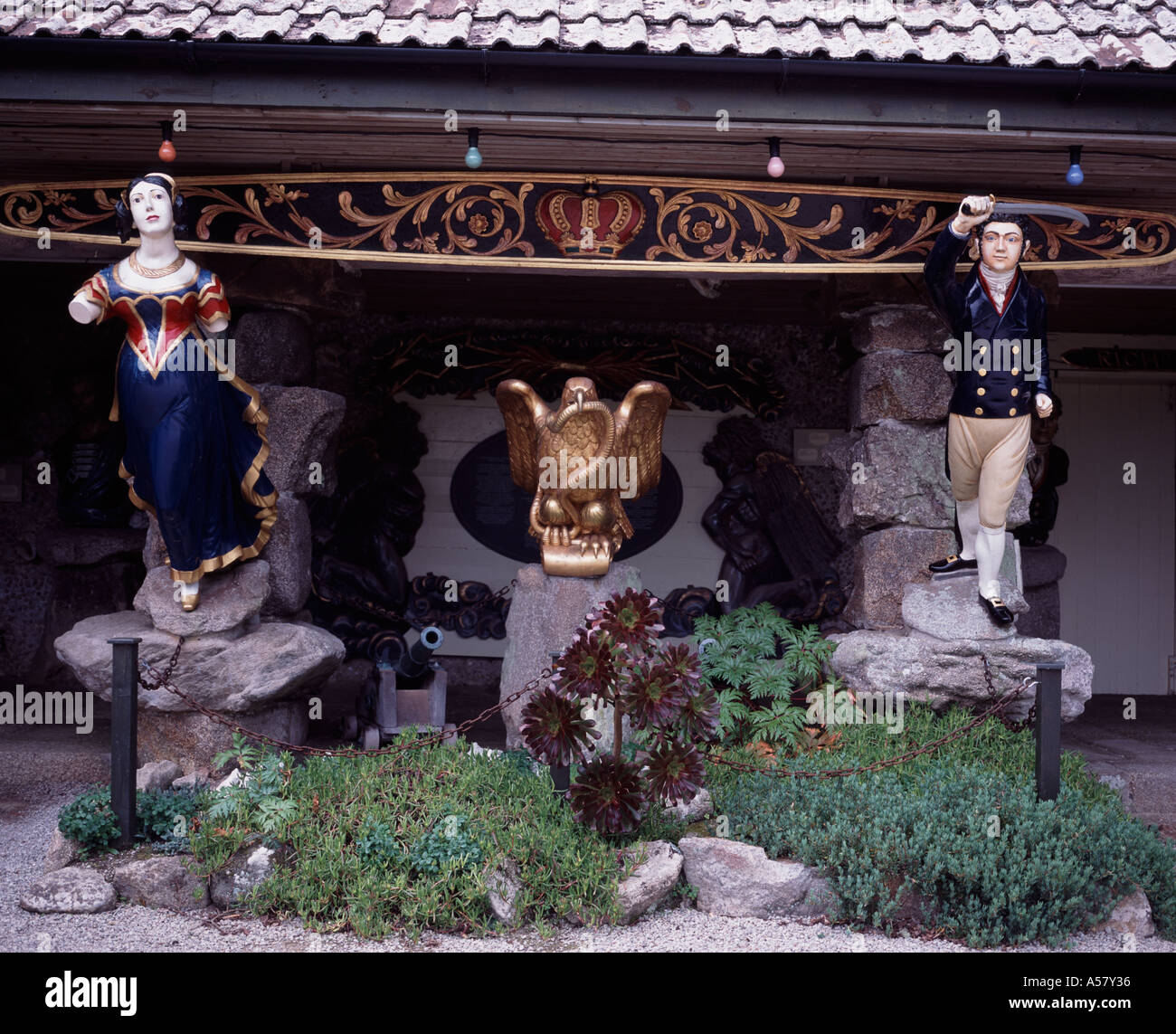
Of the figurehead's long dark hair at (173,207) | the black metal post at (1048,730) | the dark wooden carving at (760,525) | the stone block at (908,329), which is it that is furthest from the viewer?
the dark wooden carving at (760,525)

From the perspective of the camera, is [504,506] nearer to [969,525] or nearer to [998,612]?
[969,525]

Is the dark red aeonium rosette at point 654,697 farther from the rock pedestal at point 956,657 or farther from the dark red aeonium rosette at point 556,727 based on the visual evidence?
the rock pedestal at point 956,657

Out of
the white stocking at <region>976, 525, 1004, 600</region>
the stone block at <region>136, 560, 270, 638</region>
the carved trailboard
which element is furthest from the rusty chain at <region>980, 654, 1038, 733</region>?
the stone block at <region>136, 560, 270, 638</region>

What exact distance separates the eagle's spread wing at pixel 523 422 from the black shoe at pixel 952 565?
1.91 m

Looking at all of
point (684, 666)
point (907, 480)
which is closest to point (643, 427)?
point (907, 480)

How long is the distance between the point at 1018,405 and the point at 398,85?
9.56ft

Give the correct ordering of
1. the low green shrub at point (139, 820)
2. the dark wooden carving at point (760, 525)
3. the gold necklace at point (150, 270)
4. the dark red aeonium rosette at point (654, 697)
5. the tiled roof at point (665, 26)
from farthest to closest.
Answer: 1. the dark wooden carving at point (760, 525)
2. the gold necklace at point (150, 270)
3. the tiled roof at point (665, 26)
4. the low green shrub at point (139, 820)
5. the dark red aeonium rosette at point (654, 697)

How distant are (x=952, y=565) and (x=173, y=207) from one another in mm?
3744

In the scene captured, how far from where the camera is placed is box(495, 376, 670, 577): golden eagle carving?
15.5 ft

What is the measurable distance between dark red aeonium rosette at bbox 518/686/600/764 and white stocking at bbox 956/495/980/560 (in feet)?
7.28

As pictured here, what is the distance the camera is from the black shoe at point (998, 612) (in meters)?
4.83

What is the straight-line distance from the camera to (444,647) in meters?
6.90

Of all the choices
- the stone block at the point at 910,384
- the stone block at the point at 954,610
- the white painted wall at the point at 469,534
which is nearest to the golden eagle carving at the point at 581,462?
the stone block at the point at 910,384

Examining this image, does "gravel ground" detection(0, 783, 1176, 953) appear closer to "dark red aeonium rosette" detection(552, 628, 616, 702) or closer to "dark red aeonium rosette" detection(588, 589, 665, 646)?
"dark red aeonium rosette" detection(552, 628, 616, 702)
